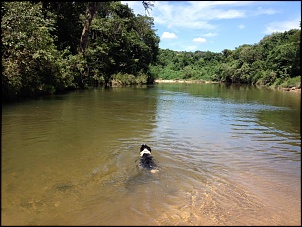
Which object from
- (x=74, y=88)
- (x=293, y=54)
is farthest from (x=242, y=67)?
(x=74, y=88)

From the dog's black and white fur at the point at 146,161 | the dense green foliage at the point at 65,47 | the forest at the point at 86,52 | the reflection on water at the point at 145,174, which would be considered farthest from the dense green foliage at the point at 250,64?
the dog's black and white fur at the point at 146,161

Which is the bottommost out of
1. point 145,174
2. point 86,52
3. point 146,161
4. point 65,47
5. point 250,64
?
point 145,174

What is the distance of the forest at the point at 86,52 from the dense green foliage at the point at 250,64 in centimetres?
18

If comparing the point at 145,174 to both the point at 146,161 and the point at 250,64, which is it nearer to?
the point at 146,161

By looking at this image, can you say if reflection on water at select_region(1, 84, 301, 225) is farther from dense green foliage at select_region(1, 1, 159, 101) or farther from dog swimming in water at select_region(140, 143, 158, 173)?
dense green foliage at select_region(1, 1, 159, 101)

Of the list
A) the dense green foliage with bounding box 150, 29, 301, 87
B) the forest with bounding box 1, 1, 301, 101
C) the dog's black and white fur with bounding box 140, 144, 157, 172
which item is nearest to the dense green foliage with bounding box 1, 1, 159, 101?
the forest with bounding box 1, 1, 301, 101

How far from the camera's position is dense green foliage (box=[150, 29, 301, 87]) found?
1536 inches

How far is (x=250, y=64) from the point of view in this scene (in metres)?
66.0

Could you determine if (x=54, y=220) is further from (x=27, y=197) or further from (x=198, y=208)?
(x=198, y=208)

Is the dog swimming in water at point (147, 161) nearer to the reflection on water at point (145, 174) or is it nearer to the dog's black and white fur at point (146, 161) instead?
the dog's black and white fur at point (146, 161)

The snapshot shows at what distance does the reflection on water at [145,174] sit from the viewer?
455cm

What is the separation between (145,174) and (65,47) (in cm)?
2733

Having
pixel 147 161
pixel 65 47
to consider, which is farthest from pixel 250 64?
pixel 147 161

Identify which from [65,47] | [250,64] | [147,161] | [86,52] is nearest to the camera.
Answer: [147,161]
